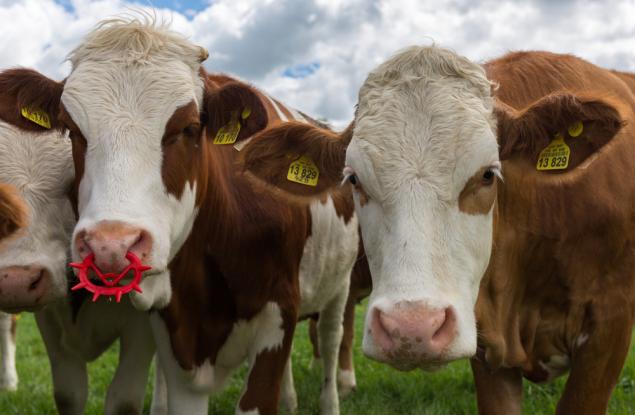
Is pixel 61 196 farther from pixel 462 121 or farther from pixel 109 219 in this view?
pixel 462 121

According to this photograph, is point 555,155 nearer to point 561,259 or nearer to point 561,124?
point 561,124

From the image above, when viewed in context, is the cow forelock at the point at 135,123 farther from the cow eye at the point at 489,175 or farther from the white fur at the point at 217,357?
the cow eye at the point at 489,175

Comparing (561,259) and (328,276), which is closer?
(561,259)

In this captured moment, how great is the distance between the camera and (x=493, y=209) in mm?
A: 3656

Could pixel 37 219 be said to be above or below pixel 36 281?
above

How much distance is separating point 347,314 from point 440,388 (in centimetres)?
194

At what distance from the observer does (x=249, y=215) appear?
4.98 m

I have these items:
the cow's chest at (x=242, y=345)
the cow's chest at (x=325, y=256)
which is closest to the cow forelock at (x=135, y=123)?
the cow's chest at (x=242, y=345)

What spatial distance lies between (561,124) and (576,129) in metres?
0.09

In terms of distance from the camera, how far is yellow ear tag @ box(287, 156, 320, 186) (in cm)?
428

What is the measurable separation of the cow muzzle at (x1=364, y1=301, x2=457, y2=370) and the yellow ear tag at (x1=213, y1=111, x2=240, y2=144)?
1803 mm

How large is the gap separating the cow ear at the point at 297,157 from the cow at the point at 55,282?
1.20 m

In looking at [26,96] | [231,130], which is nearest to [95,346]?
[26,96]

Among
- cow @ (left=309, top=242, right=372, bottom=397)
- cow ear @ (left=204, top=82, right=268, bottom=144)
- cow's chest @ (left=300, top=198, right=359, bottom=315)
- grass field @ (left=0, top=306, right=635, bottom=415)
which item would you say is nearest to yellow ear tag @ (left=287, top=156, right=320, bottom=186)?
cow ear @ (left=204, top=82, right=268, bottom=144)
